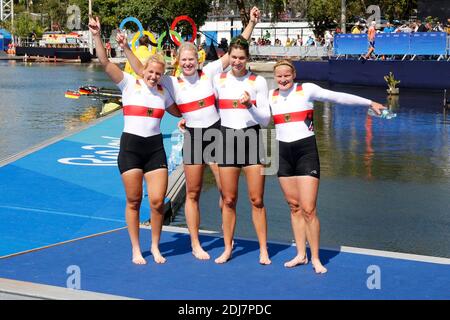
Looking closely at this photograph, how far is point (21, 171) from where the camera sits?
38.5ft

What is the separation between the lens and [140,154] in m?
7.04

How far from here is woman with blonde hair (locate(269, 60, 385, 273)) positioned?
22.7 feet

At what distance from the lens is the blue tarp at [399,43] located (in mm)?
30078

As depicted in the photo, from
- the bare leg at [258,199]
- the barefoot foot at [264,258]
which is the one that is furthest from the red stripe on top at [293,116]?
the barefoot foot at [264,258]

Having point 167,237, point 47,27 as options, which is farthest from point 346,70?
point 47,27

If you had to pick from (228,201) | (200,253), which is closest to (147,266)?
(200,253)

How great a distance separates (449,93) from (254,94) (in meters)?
24.6

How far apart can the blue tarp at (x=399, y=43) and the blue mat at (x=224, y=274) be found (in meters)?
24.3

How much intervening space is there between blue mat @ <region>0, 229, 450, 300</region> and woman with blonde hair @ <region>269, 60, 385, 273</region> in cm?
36

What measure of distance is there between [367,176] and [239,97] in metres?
6.88

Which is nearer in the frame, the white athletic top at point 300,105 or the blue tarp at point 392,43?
the white athletic top at point 300,105

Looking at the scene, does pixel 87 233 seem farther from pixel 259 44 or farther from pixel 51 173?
pixel 259 44

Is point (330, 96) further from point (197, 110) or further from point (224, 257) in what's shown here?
point (224, 257)

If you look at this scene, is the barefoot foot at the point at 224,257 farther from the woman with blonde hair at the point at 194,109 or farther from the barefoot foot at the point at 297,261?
the barefoot foot at the point at 297,261
